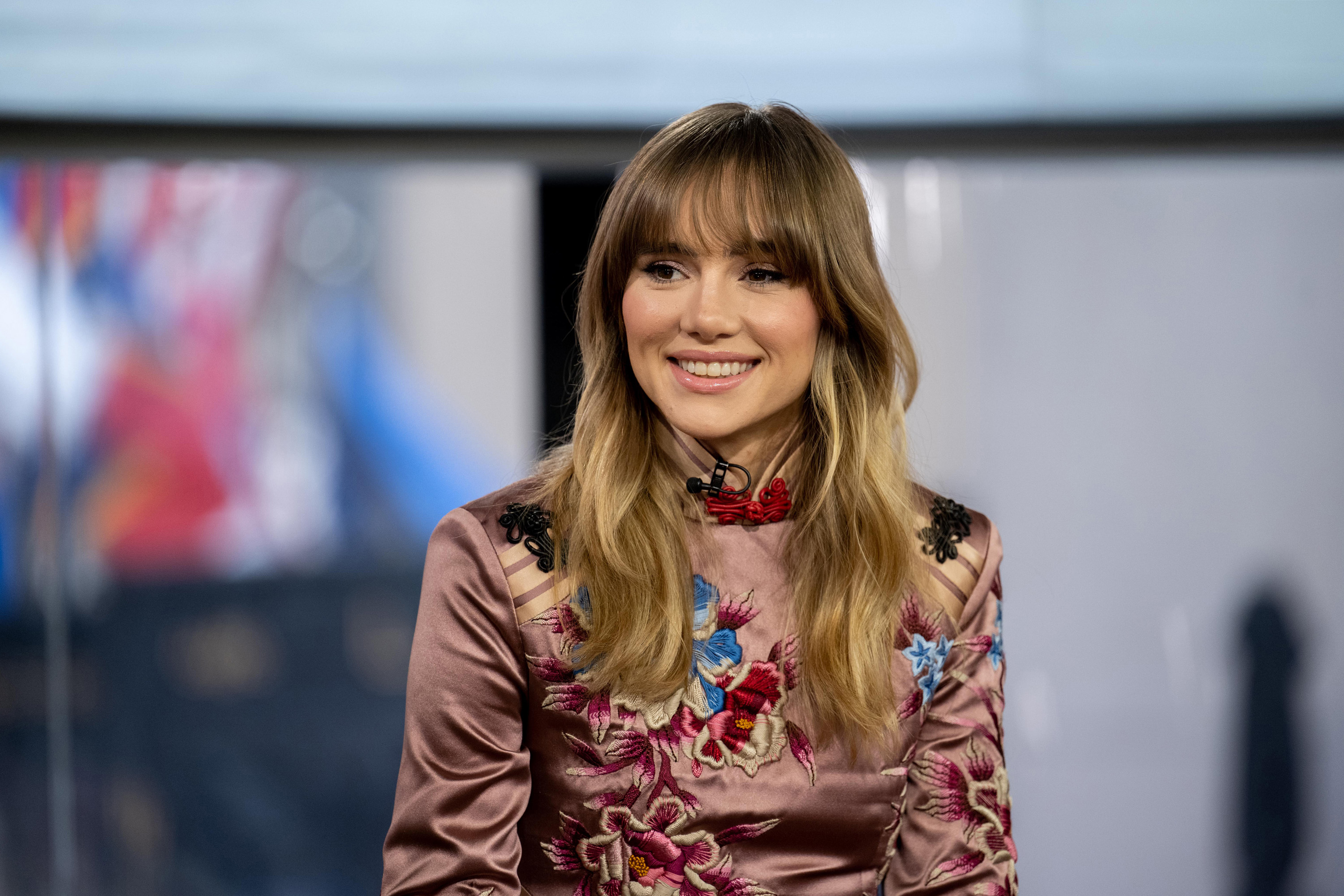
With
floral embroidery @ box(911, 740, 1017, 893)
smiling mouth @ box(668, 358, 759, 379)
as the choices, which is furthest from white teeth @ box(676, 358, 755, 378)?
floral embroidery @ box(911, 740, 1017, 893)

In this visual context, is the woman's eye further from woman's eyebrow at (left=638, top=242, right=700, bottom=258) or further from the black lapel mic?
the black lapel mic

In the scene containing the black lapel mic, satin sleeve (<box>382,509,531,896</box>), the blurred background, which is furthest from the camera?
the blurred background

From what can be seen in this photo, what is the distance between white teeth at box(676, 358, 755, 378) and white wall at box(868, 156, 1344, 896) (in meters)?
1.34

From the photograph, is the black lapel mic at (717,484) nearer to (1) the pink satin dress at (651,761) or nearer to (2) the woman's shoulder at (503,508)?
(1) the pink satin dress at (651,761)

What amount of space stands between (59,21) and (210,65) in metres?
0.29

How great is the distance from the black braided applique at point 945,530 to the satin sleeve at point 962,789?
0.17 ft

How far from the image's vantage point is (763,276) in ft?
3.93

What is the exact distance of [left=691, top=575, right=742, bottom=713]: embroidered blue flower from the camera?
4.02ft

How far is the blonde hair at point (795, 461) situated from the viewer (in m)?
1.18

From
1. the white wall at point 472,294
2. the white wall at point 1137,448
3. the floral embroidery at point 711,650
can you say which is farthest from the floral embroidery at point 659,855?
the white wall at point 1137,448

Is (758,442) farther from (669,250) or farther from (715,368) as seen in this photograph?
(669,250)

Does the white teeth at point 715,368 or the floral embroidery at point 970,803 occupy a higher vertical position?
the white teeth at point 715,368

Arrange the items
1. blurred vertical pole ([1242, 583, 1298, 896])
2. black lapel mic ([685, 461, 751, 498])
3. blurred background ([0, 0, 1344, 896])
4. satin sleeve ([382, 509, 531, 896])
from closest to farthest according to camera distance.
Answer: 1. satin sleeve ([382, 509, 531, 896])
2. black lapel mic ([685, 461, 751, 498])
3. blurred background ([0, 0, 1344, 896])
4. blurred vertical pole ([1242, 583, 1298, 896])

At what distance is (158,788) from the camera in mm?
2395
